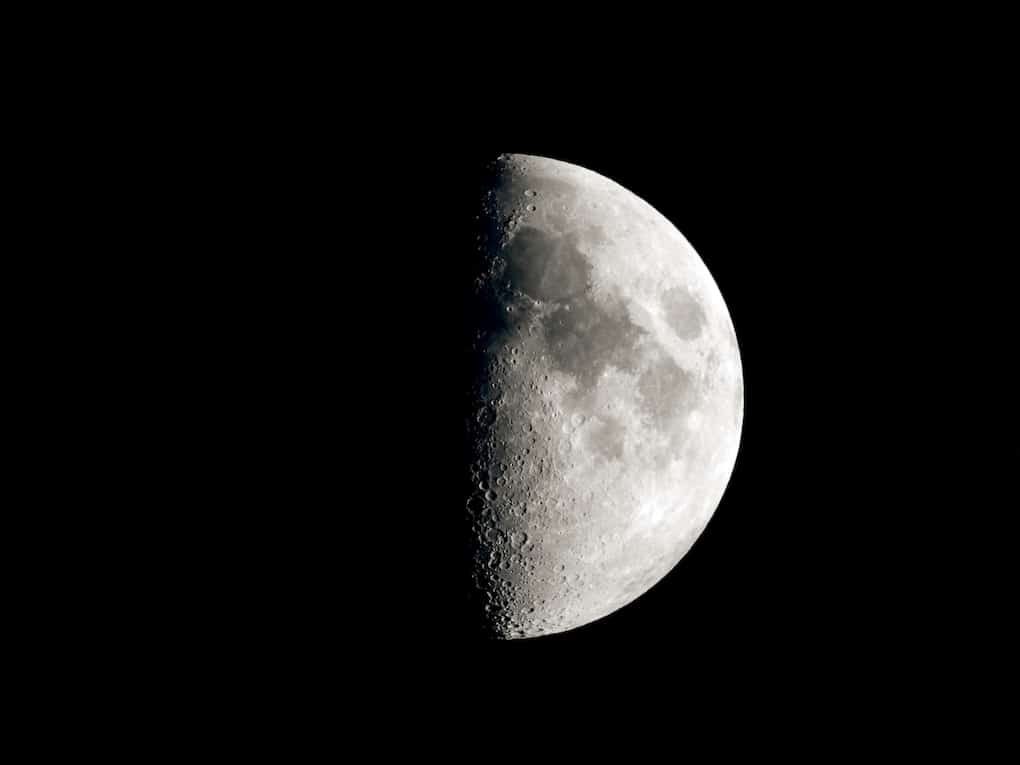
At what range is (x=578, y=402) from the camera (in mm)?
3656

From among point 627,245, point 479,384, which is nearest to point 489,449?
point 479,384

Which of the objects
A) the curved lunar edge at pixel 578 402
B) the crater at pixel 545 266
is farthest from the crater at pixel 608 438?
the crater at pixel 545 266

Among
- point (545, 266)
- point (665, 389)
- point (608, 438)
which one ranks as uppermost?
point (545, 266)

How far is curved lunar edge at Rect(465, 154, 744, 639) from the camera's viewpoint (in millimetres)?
3658

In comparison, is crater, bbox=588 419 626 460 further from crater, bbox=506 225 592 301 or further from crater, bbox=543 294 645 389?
crater, bbox=506 225 592 301

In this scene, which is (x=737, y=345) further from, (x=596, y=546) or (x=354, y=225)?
(x=354, y=225)

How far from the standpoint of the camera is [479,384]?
3.64 metres

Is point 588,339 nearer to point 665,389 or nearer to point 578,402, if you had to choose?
point 578,402

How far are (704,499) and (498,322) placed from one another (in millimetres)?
1486

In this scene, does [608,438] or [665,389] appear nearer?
[608,438]

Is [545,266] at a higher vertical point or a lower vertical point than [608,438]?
higher

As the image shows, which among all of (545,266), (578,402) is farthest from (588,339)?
(545,266)

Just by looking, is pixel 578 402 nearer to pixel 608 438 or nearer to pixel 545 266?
pixel 608 438

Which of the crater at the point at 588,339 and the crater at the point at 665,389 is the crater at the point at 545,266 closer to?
the crater at the point at 588,339
